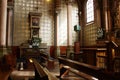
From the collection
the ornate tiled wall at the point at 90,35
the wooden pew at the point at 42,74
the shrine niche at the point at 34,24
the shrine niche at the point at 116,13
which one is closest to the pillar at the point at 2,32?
the shrine niche at the point at 34,24

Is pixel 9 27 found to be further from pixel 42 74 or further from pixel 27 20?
pixel 42 74

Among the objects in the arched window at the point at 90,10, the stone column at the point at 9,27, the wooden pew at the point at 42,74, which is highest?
the arched window at the point at 90,10

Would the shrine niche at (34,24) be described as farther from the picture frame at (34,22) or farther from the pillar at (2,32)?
the pillar at (2,32)

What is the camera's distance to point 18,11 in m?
15.9

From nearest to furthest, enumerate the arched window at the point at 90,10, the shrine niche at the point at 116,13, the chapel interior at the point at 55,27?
the shrine niche at the point at 116,13, the chapel interior at the point at 55,27, the arched window at the point at 90,10

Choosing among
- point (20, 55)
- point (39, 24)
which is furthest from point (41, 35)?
point (20, 55)

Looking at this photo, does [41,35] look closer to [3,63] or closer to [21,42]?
[21,42]

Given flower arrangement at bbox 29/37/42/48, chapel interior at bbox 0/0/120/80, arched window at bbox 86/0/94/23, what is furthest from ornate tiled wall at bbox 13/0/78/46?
arched window at bbox 86/0/94/23

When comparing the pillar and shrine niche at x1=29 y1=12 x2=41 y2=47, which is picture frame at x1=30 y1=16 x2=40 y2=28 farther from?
the pillar

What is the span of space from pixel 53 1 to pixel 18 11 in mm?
3647

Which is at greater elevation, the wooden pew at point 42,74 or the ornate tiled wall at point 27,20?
the ornate tiled wall at point 27,20

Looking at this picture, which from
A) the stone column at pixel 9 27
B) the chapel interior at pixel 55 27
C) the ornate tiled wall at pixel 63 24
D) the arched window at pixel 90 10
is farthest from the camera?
the ornate tiled wall at pixel 63 24

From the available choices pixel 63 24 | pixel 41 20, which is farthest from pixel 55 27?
pixel 41 20

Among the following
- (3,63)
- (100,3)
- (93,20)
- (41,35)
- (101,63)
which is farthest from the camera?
(41,35)
